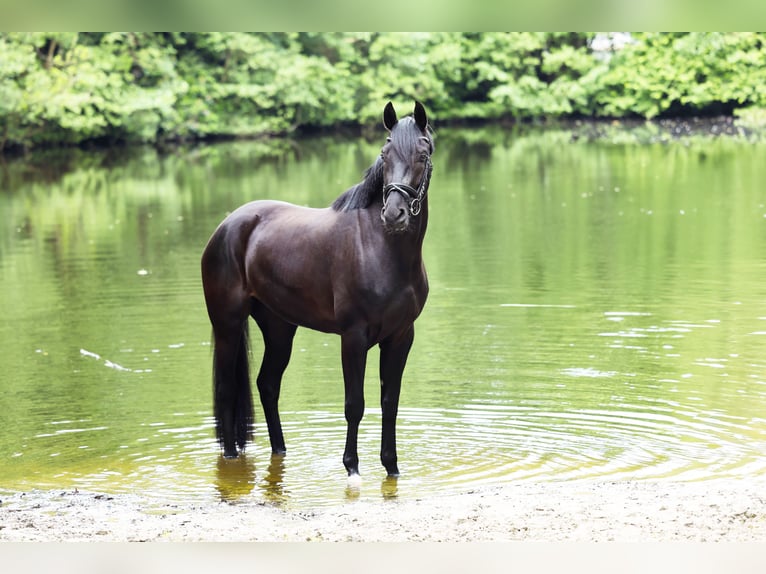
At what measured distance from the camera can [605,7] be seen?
2.58 metres

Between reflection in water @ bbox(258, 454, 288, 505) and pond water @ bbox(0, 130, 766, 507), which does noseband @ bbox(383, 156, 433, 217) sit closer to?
pond water @ bbox(0, 130, 766, 507)

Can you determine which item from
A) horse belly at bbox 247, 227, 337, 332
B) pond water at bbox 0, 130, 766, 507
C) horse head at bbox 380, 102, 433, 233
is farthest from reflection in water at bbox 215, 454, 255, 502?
horse head at bbox 380, 102, 433, 233

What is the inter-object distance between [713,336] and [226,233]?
186 inches

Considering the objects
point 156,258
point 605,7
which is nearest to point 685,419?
point 605,7

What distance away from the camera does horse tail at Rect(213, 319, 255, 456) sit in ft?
23.3

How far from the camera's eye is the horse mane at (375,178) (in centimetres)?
593

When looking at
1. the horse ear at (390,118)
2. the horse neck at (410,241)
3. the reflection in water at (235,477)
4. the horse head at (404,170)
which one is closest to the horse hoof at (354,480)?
the reflection in water at (235,477)

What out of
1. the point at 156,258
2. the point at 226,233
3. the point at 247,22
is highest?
the point at 247,22

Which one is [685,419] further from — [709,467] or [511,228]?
[511,228]

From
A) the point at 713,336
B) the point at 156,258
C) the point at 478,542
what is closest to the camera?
the point at 478,542

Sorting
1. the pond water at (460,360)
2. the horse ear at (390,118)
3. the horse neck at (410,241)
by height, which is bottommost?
the pond water at (460,360)

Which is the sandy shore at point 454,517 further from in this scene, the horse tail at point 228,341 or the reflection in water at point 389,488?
the horse tail at point 228,341

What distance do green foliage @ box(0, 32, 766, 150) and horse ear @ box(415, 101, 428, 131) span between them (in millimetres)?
36320

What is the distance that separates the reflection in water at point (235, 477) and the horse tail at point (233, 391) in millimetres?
99
